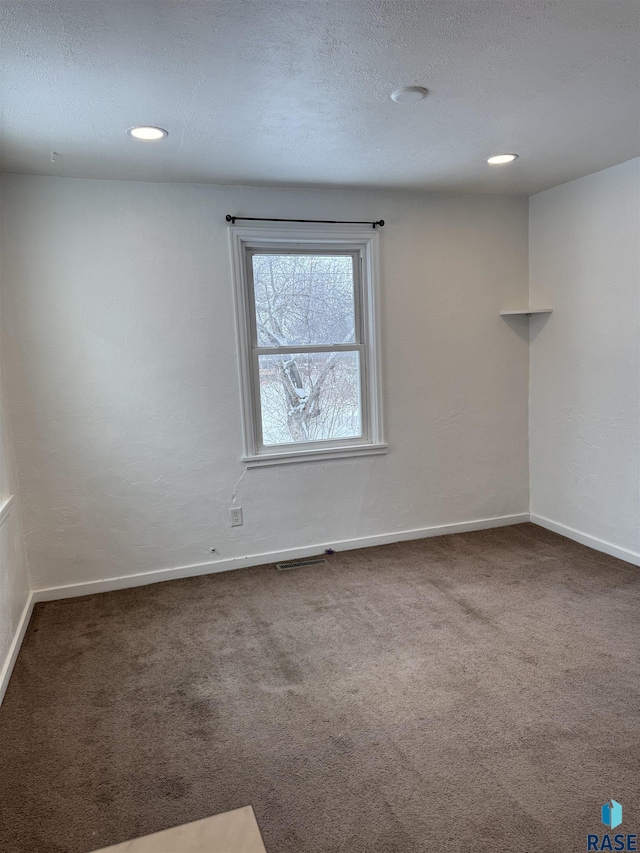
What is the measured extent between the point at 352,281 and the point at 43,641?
108 inches

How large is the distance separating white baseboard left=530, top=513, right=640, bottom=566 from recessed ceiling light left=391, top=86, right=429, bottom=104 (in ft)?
9.32

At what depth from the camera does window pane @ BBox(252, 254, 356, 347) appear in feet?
12.2

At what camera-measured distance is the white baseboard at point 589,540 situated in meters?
3.57

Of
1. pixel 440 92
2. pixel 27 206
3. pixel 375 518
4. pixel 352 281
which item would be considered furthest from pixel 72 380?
pixel 440 92

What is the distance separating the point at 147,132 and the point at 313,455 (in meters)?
2.08

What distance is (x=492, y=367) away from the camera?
4191 millimetres

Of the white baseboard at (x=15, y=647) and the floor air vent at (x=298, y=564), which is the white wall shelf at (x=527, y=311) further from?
the white baseboard at (x=15, y=647)

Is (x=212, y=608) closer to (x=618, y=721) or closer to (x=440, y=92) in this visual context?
(x=618, y=721)

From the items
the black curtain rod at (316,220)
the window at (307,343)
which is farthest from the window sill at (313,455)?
the black curtain rod at (316,220)

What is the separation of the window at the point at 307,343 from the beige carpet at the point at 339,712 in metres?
0.93

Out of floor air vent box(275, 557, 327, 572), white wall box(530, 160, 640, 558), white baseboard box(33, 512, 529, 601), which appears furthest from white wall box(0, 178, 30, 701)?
white wall box(530, 160, 640, 558)

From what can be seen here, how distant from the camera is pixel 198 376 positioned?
3.55 meters

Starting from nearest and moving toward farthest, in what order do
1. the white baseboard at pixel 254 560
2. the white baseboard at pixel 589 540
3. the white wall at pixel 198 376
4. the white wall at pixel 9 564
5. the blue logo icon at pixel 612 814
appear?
the blue logo icon at pixel 612 814 < the white wall at pixel 9 564 < the white wall at pixel 198 376 < the white baseboard at pixel 254 560 < the white baseboard at pixel 589 540

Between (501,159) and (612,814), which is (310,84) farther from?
(612,814)
